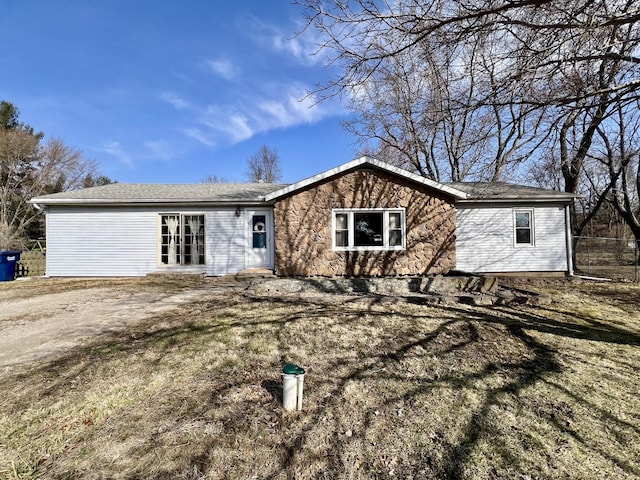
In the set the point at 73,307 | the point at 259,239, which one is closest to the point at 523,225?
the point at 259,239

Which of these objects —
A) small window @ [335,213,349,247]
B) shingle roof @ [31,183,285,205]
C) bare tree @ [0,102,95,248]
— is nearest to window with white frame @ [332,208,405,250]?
small window @ [335,213,349,247]

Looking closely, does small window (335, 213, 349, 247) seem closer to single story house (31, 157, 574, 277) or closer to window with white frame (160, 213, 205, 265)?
single story house (31, 157, 574, 277)

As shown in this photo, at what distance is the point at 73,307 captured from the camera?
703 cm

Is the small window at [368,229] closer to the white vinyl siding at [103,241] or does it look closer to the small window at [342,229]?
the small window at [342,229]

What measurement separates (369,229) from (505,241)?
5.10 m

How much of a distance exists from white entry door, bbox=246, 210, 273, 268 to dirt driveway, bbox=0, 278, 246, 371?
4.49 ft

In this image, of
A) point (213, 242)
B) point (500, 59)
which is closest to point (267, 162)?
point (213, 242)

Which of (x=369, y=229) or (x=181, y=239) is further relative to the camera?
(x=181, y=239)

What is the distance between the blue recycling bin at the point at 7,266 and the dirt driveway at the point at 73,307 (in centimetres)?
101

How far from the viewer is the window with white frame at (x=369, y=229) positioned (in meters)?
10.6

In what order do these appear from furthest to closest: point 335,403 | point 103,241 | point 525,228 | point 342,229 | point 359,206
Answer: point 525,228, point 103,241, point 342,229, point 359,206, point 335,403

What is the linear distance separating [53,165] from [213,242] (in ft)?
91.4

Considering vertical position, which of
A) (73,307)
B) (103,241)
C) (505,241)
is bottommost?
(73,307)

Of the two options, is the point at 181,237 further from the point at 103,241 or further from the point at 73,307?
the point at 73,307
